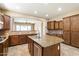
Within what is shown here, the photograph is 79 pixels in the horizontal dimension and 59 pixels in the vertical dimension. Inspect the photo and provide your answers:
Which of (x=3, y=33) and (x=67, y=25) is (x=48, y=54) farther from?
(x=67, y=25)

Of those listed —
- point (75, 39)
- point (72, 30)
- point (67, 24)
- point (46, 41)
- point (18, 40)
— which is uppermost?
point (67, 24)

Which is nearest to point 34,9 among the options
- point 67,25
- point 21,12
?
point 21,12

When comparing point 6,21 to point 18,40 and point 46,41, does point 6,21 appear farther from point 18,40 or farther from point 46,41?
point 18,40

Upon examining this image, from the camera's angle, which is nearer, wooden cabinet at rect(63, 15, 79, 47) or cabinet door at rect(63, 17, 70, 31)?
wooden cabinet at rect(63, 15, 79, 47)

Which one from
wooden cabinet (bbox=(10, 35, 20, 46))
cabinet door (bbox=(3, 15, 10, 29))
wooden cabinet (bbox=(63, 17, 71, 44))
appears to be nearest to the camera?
cabinet door (bbox=(3, 15, 10, 29))

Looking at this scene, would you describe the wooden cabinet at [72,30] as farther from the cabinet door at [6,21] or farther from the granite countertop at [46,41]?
the cabinet door at [6,21]

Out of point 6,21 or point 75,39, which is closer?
point 6,21

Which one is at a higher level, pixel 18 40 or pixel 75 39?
pixel 75 39

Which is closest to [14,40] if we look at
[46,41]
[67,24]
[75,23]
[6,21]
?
[6,21]

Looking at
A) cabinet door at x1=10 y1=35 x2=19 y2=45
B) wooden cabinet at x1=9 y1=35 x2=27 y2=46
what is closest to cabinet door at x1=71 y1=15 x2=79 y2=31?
wooden cabinet at x1=9 y1=35 x2=27 y2=46

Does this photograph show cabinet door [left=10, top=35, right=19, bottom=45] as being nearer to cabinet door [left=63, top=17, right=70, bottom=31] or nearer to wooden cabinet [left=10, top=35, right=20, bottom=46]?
wooden cabinet [left=10, top=35, right=20, bottom=46]

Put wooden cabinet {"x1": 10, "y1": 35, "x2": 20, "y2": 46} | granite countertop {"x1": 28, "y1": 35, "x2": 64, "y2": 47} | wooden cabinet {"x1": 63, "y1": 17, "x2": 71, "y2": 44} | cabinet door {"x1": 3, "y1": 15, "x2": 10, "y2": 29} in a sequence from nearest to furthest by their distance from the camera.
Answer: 1. granite countertop {"x1": 28, "y1": 35, "x2": 64, "y2": 47}
2. cabinet door {"x1": 3, "y1": 15, "x2": 10, "y2": 29}
3. wooden cabinet {"x1": 10, "y1": 35, "x2": 20, "y2": 46}
4. wooden cabinet {"x1": 63, "y1": 17, "x2": 71, "y2": 44}

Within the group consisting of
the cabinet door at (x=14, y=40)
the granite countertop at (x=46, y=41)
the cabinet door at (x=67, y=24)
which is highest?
the cabinet door at (x=67, y=24)

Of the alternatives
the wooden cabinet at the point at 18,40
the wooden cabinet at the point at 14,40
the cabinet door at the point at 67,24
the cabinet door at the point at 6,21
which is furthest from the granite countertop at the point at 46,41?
the cabinet door at the point at 67,24
